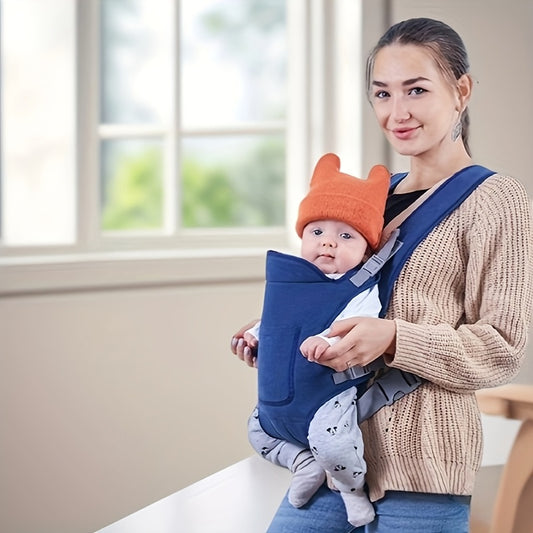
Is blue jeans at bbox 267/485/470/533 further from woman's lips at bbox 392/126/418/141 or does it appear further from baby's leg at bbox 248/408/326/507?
woman's lips at bbox 392/126/418/141

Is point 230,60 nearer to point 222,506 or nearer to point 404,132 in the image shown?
point 222,506

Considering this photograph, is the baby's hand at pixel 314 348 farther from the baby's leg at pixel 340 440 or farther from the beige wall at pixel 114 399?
the beige wall at pixel 114 399

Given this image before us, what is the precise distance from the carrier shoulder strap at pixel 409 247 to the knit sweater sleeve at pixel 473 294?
A: 0.03ft

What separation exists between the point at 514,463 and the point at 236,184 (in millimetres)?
2727

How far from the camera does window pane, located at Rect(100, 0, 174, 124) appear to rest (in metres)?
2.75

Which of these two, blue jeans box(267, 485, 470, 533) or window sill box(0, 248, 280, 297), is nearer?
blue jeans box(267, 485, 470, 533)

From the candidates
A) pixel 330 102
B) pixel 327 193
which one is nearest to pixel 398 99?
pixel 327 193

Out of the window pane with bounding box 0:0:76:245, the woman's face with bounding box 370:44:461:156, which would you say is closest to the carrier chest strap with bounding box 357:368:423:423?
the woman's face with bounding box 370:44:461:156

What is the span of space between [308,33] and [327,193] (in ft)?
6.19

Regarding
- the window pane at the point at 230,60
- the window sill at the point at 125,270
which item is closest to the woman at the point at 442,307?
the window sill at the point at 125,270

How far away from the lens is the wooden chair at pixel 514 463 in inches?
77.7

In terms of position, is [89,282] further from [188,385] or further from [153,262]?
[188,385]

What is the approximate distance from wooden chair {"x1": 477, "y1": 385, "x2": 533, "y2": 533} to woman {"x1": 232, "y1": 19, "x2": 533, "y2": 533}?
0.86 meters

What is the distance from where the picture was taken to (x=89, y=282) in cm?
251
